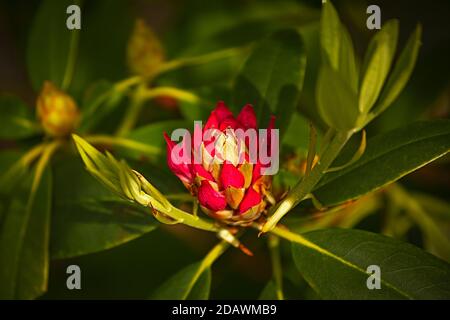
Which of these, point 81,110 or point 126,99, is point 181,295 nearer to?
point 81,110

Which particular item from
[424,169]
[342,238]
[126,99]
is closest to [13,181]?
[126,99]

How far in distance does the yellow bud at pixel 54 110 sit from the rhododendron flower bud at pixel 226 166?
315 mm

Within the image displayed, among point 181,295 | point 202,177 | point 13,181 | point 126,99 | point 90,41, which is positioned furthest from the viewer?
point 90,41

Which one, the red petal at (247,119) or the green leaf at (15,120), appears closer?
the red petal at (247,119)

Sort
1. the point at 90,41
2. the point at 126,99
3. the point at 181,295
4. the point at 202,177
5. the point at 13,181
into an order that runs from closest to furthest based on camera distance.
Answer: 1. the point at 202,177
2. the point at 181,295
3. the point at 13,181
4. the point at 126,99
5. the point at 90,41

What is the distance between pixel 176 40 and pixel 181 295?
729 millimetres

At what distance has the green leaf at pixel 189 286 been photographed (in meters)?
0.85

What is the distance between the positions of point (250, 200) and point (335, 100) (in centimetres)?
17

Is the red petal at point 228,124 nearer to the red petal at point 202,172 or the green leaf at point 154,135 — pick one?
the red petal at point 202,172

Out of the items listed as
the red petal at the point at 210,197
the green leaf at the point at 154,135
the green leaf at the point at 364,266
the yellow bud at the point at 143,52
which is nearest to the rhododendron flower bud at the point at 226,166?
the red petal at the point at 210,197

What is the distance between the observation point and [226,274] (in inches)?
49.3
